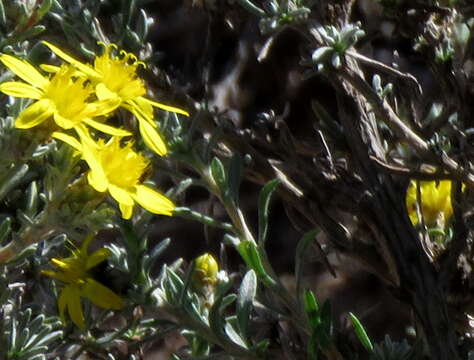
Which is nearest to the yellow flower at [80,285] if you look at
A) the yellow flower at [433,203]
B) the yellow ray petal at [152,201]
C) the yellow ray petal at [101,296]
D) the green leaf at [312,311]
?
the yellow ray petal at [101,296]

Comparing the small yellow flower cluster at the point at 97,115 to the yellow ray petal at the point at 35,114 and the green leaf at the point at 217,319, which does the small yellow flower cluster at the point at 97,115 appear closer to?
the yellow ray petal at the point at 35,114

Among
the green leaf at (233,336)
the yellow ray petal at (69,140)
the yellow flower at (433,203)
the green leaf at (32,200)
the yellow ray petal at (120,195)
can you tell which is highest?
the yellow ray petal at (69,140)

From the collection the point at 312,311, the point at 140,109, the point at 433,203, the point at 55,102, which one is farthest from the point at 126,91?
the point at 433,203

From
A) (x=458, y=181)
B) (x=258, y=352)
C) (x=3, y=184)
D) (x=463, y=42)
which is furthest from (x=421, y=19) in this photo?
(x=3, y=184)

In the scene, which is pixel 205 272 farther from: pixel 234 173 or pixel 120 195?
pixel 120 195

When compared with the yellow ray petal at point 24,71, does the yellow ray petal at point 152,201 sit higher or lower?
lower

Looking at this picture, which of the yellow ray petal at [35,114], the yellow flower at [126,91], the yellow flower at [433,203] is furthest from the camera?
the yellow flower at [433,203]

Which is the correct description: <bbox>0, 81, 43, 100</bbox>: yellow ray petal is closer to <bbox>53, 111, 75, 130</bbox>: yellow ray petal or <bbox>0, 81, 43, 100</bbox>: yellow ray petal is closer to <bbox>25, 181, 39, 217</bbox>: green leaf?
<bbox>53, 111, 75, 130</bbox>: yellow ray petal

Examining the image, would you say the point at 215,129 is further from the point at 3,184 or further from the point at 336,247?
the point at 3,184
